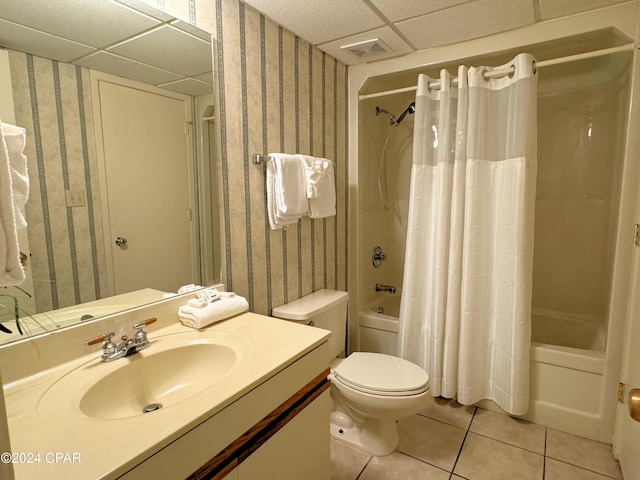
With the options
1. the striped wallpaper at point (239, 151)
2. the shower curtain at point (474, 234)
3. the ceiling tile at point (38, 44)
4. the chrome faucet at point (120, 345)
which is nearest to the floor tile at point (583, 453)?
the shower curtain at point (474, 234)

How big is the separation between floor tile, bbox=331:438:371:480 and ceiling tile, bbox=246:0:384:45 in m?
2.12

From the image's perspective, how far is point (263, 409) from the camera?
96 centimetres

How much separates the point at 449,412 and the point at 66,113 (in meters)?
2.28

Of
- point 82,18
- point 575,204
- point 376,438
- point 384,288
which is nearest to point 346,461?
point 376,438

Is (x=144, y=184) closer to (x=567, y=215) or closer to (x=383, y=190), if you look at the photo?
(x=383, y=190)

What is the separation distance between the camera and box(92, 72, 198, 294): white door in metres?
1.15

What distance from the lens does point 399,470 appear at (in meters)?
1.62

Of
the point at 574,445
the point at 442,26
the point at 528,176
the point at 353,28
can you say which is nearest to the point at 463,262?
the point at 528,176

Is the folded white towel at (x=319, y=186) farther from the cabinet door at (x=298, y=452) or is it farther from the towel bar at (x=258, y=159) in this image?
the cabinet door at (x=298, y=452)

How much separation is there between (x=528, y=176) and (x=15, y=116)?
2.04 m

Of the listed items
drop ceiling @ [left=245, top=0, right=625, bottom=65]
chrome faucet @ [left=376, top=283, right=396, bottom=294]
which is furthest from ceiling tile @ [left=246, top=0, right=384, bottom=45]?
chrome faucet @ [left=376, top=283, right=396, bottom=294]

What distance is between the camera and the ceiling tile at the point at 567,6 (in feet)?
5.14

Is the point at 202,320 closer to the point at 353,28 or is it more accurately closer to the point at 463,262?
the point at 463,262

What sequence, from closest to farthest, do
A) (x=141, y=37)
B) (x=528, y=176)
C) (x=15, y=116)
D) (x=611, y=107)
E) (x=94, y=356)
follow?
(x=15, y=116)
(x=94, y=356)
(x=141, y=37)
(x=528, y=176)
(x=611, y=107)
